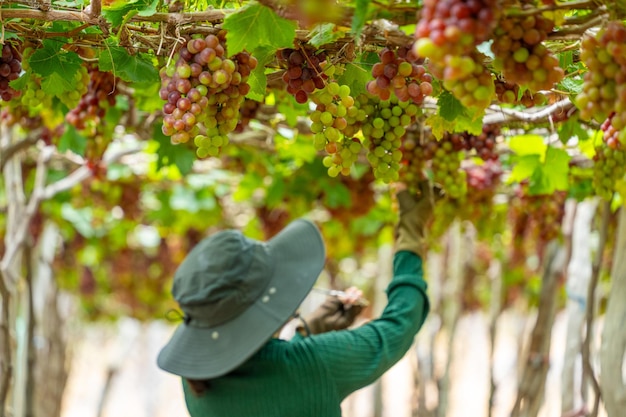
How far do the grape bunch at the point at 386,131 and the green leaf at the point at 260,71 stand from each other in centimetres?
22

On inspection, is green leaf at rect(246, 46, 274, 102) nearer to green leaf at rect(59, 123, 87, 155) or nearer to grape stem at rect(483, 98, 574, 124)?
grape stem at rect(483, 98, 574, 124)

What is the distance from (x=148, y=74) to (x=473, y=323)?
11.7 meters

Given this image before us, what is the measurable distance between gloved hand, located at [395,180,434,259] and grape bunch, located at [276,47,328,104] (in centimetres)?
102

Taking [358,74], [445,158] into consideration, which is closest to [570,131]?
[445,158]

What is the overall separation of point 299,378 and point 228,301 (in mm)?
279

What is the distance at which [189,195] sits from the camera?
503cm

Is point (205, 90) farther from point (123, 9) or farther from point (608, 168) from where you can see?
point (608, 168)

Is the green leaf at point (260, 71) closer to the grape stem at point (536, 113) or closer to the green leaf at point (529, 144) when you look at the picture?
the grape stem at point (536, 113)

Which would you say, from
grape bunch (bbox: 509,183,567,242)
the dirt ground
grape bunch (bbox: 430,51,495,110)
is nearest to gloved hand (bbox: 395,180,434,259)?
grape bunch (bbox: 509,183,567,242)

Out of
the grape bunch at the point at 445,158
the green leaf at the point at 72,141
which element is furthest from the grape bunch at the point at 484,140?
the green leaf at the point at 72,141

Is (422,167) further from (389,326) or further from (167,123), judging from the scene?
(167,123)

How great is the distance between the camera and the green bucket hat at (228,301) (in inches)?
76.4

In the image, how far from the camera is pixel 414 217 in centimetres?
241

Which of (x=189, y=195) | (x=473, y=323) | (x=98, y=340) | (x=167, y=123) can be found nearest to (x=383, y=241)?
(x=189, y=195)
